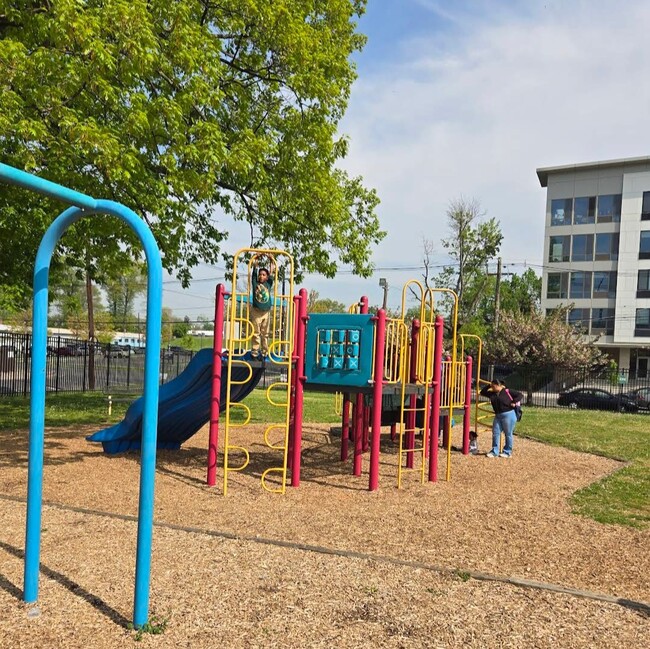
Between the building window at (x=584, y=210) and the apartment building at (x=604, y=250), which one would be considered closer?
the apartment building at (x=604, y=250)

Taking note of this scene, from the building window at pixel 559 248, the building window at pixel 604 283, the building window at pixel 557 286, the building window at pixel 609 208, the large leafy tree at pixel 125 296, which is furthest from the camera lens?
the large leafy tree at pixel 125 296

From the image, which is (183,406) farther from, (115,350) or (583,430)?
(115,350)

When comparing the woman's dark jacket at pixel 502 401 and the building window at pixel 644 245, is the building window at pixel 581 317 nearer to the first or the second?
the building window at pixel 644 245

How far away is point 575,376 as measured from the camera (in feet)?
85.4

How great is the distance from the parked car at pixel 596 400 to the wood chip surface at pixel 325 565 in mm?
16975

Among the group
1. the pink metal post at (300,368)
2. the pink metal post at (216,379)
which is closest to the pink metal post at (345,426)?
the pink metal post at (300,368)

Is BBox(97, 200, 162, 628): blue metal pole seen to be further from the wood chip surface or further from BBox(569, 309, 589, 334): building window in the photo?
BBox(569, 309, 589, 334): building window

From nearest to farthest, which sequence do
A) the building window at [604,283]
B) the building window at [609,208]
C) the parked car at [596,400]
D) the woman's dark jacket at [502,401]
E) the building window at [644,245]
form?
the woman's dark jacket at [502,401] → the parked car at [596,400] → the building window at [644,245] → the building window at [609,208] → the building window at [604,283]

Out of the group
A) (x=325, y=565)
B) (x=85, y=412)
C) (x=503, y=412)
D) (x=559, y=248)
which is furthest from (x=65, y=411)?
(x=559, y=248)

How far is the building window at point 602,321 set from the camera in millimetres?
44062

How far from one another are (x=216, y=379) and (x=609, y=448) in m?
8.33

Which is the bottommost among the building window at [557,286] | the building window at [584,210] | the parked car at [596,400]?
the parked car at [596,400]

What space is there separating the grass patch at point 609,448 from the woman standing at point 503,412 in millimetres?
1714

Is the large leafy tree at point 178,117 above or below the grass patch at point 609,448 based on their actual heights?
above
